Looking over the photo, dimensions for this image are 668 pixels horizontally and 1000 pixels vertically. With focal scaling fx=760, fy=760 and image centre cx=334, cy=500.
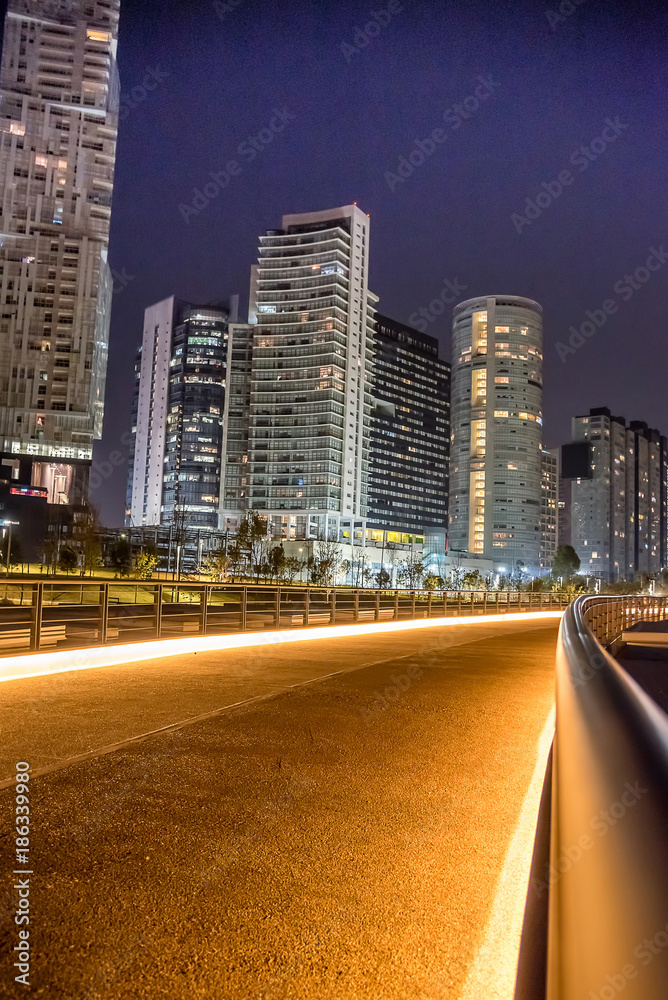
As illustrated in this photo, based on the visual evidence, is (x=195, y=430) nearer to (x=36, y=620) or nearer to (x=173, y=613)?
(x=173, y=613)

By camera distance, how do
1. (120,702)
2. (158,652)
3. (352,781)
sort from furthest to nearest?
1. (158,652)
2. (120,702)
3. (352,781)

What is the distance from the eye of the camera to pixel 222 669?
13.1m

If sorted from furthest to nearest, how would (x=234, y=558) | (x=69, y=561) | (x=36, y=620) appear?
(x=234, y=558) → (x=69, y=561) → (x=36, y=620)

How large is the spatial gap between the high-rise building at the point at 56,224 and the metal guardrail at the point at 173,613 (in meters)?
85.5

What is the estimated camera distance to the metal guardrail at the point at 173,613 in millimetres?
12609

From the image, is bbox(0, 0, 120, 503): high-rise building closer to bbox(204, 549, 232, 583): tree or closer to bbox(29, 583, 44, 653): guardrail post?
bbox(204, 549, 232, 583): tree

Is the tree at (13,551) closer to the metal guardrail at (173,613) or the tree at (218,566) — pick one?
the tree at (218,566)

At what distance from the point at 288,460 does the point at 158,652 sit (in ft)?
477

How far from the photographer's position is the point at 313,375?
6275 inches

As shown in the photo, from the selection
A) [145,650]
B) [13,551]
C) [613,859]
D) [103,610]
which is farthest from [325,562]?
[613,859]

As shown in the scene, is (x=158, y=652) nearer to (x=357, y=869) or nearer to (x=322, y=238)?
(x=357, y=869)

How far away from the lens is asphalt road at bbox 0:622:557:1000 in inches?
112

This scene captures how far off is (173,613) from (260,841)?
2634 centimetres

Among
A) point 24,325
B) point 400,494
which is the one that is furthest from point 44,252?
point 400,494
